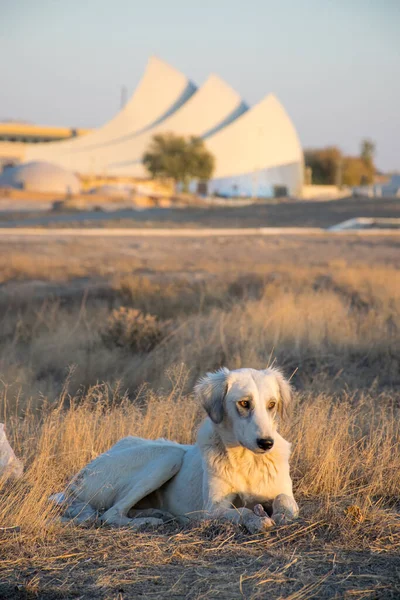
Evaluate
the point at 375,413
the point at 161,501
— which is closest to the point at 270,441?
the point at 161,501

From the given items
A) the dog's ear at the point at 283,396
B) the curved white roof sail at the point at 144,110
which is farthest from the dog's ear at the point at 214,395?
the curved white roof sail at the point at 144,110

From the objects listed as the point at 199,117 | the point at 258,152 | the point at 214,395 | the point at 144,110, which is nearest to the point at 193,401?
the point at 214,395

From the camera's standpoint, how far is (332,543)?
14.4 feet

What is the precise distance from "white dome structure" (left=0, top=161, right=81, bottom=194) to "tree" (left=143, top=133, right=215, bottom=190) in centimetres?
894

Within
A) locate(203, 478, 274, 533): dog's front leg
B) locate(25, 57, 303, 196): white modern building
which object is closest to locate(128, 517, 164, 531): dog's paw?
locate(203, 478, 274, 533): dog's front leg

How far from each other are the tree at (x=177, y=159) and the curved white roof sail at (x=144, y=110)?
30.9 metres

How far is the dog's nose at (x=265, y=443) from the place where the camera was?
427 centimetres

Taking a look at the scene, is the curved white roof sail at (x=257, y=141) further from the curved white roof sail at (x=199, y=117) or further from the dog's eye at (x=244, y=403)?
the dog's eye at (x=244, y=403)

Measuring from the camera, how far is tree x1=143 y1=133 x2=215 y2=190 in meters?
93.3

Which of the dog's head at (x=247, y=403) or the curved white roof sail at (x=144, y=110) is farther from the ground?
Result: the curved white roof sail at (x=144, y=110)

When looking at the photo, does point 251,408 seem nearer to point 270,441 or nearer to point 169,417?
point 270,441

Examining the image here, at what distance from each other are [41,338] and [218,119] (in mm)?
113280

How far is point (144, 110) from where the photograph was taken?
129 m

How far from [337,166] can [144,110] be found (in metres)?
28.0
